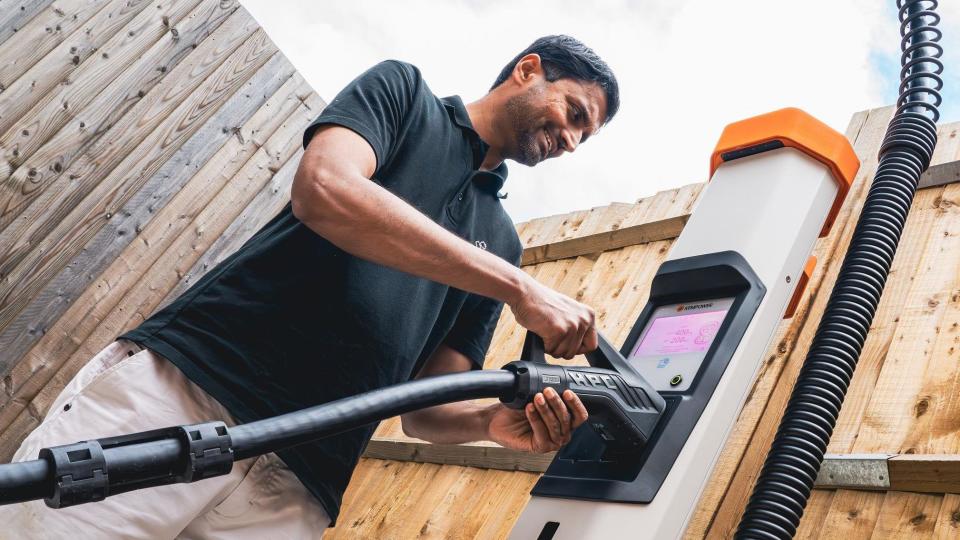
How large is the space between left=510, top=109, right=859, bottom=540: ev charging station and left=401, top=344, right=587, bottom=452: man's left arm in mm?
66

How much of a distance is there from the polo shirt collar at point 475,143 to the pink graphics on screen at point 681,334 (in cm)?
47

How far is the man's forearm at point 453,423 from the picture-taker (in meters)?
1.54

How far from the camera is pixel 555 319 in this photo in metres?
1.23

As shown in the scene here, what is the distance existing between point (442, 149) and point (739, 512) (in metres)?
0.88

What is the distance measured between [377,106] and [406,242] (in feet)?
0.95

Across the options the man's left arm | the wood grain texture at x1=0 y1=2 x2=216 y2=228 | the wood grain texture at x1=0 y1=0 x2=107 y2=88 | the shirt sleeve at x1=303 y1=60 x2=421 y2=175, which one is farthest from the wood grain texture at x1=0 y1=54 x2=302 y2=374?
the shirt sleeve at x1=303 y1=60 x2=421 y2=175

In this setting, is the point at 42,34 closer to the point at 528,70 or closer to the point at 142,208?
the point at 142,208

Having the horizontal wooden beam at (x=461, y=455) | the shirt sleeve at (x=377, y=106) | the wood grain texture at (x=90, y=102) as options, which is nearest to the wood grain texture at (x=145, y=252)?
the wood grain texture at (x=90, y=102)

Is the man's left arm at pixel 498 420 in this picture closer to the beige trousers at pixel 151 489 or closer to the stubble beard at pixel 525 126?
the beige trousers at pixel 151 489

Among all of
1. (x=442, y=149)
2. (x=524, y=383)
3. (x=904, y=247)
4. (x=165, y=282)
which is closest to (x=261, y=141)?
(x=165, y=282)

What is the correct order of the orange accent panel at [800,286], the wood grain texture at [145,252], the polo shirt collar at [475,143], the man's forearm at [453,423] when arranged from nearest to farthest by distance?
the orange accent panel at [800,286], the man's forearm at [453,423], the polo shirt collar at [475,143], the wood grain texture at [145,252]

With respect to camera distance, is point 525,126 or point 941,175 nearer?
point 525,126

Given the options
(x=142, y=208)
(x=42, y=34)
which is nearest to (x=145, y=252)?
(x=142, y=208)

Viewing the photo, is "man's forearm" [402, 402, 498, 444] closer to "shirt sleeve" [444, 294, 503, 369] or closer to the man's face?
"shirt sleeve" [444, 294, 503, 369]
